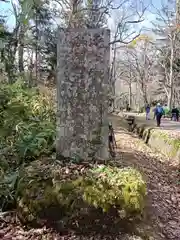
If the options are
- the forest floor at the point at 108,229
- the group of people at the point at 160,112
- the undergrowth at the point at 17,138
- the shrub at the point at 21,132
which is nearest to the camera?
the forest floor at the point at 108,229

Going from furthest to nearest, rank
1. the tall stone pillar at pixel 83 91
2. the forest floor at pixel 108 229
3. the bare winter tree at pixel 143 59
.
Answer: the bare winter tree at pixel 143 59 < the tall stone pillar at pixel 83 91 < the forest floor at pixel 108 229

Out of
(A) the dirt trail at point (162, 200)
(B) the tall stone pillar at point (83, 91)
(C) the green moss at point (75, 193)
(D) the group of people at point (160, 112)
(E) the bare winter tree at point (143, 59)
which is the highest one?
(E) the bare winter tree at point (143, 59)

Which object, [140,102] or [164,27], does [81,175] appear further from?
[140,102]

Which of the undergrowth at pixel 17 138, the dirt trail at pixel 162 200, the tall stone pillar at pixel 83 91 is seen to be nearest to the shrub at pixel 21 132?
the undergrowth at pixel 17 138

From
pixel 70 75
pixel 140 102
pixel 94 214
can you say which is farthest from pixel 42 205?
pixel 140 102

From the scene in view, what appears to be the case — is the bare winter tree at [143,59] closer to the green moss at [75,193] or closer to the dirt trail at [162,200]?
the dirt trail at [162,200]

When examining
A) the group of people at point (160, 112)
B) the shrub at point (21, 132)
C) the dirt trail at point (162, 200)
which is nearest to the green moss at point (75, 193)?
the dirt trail at point (162, 200)

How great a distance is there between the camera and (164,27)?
92.9 feet

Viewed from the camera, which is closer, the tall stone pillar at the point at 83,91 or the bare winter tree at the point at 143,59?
the tall stone pillar at the point at 83,91

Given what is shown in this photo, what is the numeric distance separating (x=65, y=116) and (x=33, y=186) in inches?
41.7

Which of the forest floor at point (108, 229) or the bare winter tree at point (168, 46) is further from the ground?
the bare winter tree at point (168, 46)

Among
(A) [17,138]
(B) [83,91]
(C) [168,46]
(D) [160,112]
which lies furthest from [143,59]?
(B) [83,91]

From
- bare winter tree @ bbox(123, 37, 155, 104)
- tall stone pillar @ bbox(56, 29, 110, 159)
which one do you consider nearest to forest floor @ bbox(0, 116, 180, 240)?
tall stone pillar @ bbox(56, 29, 110, 159)

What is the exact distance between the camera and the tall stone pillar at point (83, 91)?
13.2 feet
